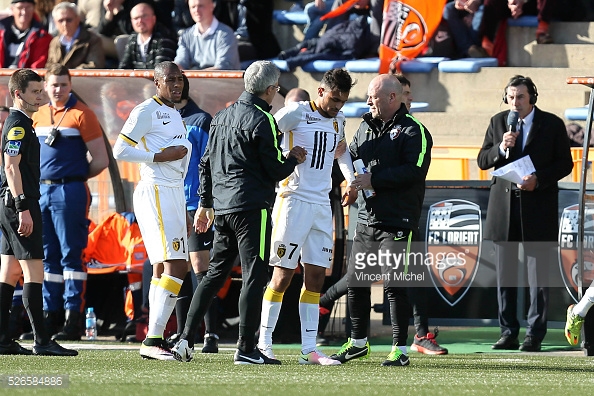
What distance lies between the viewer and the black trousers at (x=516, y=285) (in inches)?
406

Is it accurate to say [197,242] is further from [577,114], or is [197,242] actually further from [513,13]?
[513,13]

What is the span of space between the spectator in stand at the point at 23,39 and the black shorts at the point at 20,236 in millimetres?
6170

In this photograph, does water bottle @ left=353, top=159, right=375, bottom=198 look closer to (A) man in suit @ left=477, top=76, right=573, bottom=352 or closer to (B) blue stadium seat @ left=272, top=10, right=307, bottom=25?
(A) man in suit @ left=477, top=76, right=573, bottom=352

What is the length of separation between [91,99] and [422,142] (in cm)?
442

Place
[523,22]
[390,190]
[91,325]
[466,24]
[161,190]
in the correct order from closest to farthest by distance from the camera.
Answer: [161,190] → [390,190] → [91,325] → [523,22] → [466,24]

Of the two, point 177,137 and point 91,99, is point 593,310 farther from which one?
point 91,99

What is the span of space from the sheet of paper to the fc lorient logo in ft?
2.17

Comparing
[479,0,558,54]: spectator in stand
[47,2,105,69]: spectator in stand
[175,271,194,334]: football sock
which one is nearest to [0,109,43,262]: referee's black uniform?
[175,271,194,334]: football sock

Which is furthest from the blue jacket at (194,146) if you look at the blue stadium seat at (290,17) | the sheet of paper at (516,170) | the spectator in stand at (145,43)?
the blue stadium seat at (290,17)

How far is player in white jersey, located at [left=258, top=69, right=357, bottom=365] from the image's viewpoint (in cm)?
841

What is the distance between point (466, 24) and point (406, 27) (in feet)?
2.78

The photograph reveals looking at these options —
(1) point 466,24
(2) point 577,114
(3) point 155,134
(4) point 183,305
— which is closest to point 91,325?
(4) point 183,305

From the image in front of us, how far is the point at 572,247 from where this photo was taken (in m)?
10.6

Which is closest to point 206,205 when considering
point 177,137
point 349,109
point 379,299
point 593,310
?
point 177,137
